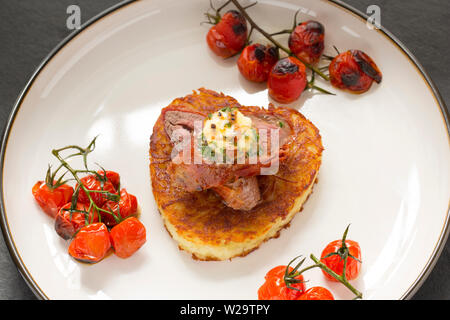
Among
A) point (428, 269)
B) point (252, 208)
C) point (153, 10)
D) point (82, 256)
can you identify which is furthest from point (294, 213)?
point (153, 10)

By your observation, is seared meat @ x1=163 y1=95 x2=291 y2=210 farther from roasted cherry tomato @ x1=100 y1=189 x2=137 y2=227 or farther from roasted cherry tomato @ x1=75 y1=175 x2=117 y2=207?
roasted cherry tomato @ x1=75 y1=175 x2=117 y2=207

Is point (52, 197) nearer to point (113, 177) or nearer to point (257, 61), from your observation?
point (113, 177)

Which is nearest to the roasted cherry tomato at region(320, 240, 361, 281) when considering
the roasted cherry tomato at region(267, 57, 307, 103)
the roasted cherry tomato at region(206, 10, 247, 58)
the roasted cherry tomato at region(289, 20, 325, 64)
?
the roasted cherry tomato at region(267, 57, 307, 103)

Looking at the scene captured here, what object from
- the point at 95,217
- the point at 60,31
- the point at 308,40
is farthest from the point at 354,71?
the point at 60,31

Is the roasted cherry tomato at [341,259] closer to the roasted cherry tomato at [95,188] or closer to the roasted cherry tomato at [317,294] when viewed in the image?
the roasted cherry tomato at [317,294]

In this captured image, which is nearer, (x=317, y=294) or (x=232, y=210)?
(x=317, y=294)

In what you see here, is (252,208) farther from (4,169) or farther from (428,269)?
(4,169)

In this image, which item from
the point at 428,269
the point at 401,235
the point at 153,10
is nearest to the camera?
the point at 428,269
